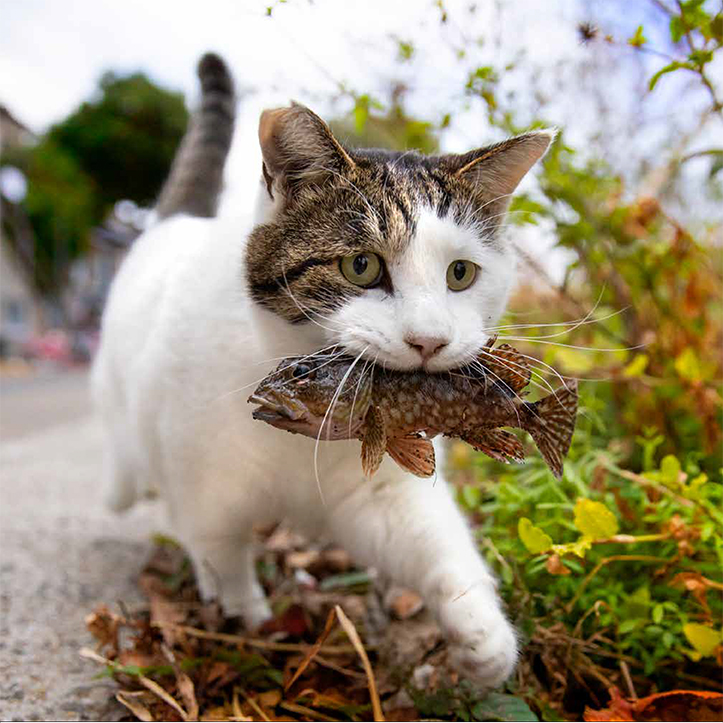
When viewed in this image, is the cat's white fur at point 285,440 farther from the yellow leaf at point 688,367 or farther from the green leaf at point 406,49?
the yellow leaf at point 688,367

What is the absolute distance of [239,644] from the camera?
1519mm

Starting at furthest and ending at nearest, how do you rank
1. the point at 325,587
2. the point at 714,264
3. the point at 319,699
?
1. the point at 714,264
2. the point at 325,587
3. the point at 319,699

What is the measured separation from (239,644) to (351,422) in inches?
31.1

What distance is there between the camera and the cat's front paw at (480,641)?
112 cm

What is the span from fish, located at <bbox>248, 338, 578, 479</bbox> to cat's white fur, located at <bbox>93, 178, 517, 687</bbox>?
0.04 m

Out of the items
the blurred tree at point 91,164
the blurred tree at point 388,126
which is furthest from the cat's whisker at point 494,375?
the blurred tree at point 91,164

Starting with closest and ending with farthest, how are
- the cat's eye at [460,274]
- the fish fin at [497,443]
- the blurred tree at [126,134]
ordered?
1. the fish fin at [497,443]
2. the cat's eye at [460,274]
3. the blurred tree at [126,134]

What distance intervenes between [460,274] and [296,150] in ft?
1.22

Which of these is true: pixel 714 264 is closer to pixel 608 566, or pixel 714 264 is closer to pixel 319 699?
pixel 608 566

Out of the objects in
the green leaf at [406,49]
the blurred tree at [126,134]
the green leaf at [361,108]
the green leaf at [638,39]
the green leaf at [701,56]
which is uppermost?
the blurred tree at [126,134]

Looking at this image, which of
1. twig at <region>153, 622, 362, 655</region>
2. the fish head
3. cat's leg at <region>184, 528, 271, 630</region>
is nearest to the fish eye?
the fish head

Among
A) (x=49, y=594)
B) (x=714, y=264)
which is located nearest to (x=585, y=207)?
(x=714, y=264)

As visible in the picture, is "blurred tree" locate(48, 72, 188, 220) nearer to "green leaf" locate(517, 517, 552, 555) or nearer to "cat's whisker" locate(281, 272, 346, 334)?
"cat's whisker" locate(281, 272, 346, 334)

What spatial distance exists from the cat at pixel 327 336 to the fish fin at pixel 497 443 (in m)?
0.13
